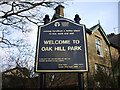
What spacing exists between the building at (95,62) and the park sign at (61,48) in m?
7.31

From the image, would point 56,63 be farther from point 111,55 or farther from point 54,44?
point 111,55

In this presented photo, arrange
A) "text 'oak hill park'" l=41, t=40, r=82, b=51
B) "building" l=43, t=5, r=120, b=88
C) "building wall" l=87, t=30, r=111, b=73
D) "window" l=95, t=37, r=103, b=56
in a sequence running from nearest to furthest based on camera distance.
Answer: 1. "text 'oak hill park'" l=41, t=40, r=82, b=51
2. "building" l=43, t=5, r=120, b=88
3. "building wall" l=87, t=30, r=111, b=73
4. "window" l=95, t=37, r=103, b=56

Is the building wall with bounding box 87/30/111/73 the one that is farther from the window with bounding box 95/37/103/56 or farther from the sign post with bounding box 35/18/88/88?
the sign post with bounding box 35/18/88/88

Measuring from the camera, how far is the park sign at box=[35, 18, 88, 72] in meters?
4.09

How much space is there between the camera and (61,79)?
40.8 ft

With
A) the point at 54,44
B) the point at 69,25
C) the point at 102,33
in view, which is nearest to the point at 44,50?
the point at 54,44

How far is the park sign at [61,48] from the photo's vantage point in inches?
161

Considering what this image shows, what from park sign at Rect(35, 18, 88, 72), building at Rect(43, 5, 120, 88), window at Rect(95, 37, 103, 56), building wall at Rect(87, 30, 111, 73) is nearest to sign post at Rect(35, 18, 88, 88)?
park sign at Rect(35, 18, 88, 72)

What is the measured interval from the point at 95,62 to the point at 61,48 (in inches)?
476

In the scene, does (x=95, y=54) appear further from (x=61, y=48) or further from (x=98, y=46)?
(x=61, y=48)

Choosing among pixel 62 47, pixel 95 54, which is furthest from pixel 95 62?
pixel 62 47

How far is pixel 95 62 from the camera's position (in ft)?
51.3

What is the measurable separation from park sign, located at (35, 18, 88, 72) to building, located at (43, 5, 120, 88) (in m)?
7.31

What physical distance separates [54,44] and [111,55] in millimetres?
16418
